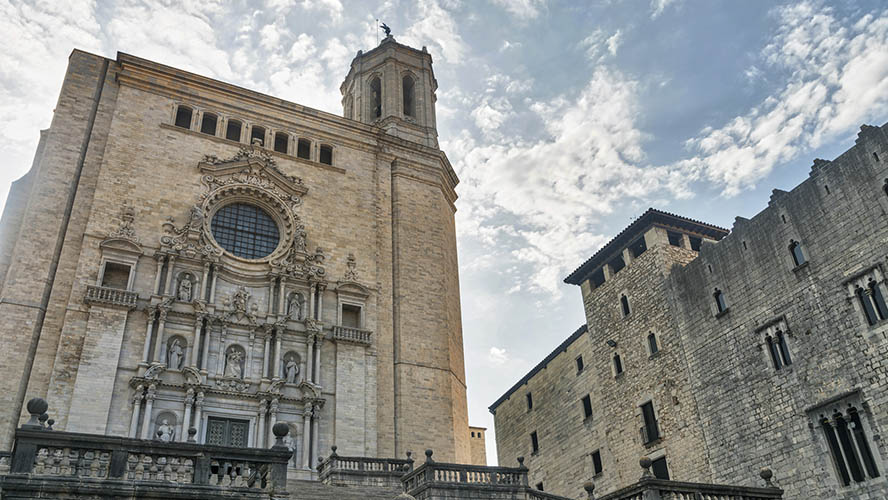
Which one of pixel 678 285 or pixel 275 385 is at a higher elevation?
pixel 678 285

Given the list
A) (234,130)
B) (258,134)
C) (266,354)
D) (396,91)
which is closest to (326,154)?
(258,134)

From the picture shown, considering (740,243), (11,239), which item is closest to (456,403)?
(740,243)

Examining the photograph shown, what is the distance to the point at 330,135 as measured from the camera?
26.1 metres

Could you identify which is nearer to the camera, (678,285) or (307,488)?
(307,488)

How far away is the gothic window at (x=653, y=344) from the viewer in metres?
23.8

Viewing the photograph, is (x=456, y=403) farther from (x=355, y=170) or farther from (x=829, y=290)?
(x=829, y=290)

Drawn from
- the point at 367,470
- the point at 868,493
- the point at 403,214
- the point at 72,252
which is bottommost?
the point at 868,493

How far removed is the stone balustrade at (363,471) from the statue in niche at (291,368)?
305 cm

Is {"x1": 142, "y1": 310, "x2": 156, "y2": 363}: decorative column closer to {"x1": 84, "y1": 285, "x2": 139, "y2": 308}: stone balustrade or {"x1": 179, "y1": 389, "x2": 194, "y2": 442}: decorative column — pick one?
{"x1": 84, "y1": 285, "x2": 139, "y2": 308}: stone balustrade

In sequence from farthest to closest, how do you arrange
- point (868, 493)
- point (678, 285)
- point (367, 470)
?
1. point (678, 285)
2. point (367, 470)
3. point (868, 493)

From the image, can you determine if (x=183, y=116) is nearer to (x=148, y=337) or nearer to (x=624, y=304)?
(x=148, y=337)

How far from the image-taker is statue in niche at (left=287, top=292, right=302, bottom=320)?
21.2 meters

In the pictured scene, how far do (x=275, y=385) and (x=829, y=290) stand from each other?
15.2 metres

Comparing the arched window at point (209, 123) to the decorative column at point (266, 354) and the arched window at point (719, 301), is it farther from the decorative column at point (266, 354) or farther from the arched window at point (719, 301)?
the arched window at point (719, 301)
